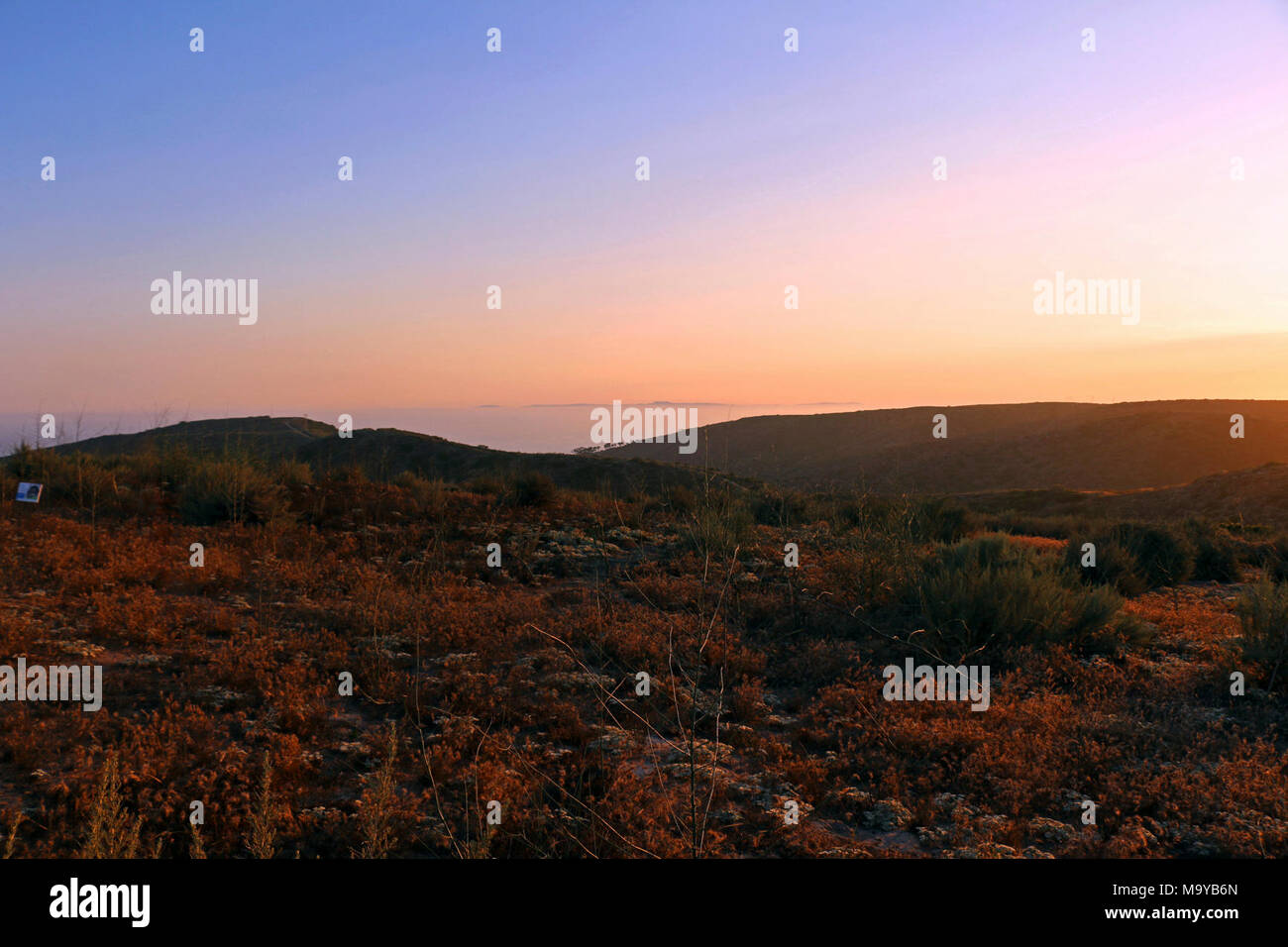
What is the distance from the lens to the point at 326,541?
398 inches

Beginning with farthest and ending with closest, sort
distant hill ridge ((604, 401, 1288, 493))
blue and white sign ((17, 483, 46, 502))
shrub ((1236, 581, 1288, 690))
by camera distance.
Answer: distant hill ridge ((604, 401, 1288, 493)) → blue and white sign ((17, 483, 46, 502)) → shrub ((1236, 581, 1288, 690))

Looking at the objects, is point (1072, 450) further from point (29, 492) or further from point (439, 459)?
point (29, 492)

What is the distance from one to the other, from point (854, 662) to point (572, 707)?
8.90ft

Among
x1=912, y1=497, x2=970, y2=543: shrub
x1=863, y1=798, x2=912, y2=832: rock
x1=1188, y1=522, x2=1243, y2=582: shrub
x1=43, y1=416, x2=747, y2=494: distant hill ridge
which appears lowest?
x1=863, y1=798, x2=912, y2=832: rock

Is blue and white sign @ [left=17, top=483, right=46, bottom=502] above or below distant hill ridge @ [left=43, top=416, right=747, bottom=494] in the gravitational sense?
below

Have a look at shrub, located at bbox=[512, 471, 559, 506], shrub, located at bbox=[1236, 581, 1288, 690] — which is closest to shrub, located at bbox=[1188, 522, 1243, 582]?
shrub, located at bbox=[1236, 581, 1288, 690]

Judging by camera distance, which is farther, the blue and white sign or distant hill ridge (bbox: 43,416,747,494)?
distant hill ridge (bbox: 43,416,747,494)

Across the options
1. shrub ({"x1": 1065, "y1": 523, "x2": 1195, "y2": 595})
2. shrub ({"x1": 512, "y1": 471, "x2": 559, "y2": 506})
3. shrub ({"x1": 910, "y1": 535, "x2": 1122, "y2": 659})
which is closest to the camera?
shrub ({"x1": 910, "y1": 535, "x2": 1122, "y2": 659})

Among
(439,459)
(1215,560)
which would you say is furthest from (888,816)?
(439,459)

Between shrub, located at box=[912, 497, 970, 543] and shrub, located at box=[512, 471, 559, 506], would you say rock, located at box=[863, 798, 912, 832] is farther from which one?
shrub, located at box=[512, 471, 559, 506]

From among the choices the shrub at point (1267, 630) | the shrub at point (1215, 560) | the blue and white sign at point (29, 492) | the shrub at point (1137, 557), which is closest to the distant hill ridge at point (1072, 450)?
the shrub at point (1215, 560)

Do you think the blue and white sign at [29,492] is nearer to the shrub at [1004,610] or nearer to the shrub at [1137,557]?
the shrub at [1004,610]
